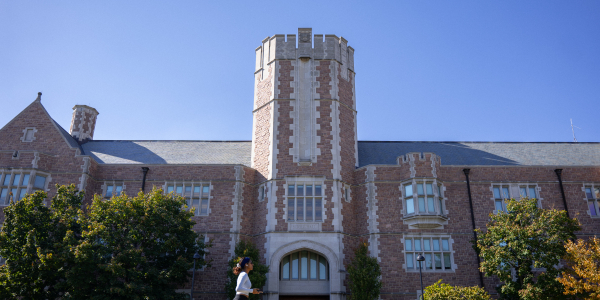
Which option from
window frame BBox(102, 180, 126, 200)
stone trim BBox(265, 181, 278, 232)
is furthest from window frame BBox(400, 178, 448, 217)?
window frame BBox(102, 180, 126, 200)

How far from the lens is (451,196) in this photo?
80.6ft

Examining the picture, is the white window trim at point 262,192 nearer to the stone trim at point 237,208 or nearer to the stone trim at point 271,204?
the stone trim at point 271,204

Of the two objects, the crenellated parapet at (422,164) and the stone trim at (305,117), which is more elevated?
the stone trim at (305,117)

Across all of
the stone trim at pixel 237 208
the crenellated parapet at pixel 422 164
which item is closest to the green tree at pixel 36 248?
the stone trim at pixel 237 208

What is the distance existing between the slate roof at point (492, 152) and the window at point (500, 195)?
2.15 meters

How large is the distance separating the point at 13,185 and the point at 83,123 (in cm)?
942

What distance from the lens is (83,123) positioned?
31.9 metres

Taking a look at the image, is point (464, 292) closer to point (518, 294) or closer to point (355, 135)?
point (518, 294)

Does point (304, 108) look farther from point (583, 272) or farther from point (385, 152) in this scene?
point (583, 272)

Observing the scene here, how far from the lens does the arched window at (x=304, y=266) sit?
23.3 meters

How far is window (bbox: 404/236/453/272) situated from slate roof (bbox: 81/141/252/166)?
1007 centimetres

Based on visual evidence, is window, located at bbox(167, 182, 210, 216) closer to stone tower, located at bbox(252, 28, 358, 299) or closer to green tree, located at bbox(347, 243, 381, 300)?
stone tower, located at bbox(252, 28, 358, 299)

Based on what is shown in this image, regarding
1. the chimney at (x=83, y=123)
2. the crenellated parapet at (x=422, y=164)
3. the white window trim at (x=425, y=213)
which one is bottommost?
the white window trim at (x=425, y=213)

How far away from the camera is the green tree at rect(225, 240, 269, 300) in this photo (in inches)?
815
